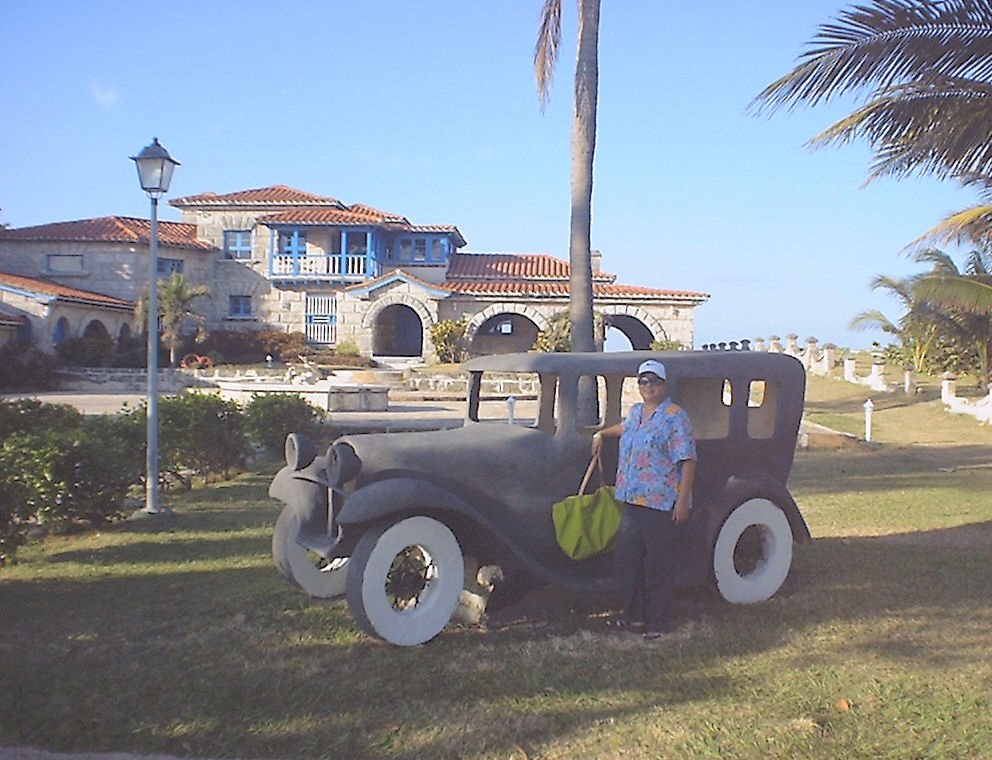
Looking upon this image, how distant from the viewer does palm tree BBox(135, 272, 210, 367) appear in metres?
31.9

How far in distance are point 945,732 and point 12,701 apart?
406 centimetres

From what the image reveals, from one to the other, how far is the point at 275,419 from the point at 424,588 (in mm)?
8430

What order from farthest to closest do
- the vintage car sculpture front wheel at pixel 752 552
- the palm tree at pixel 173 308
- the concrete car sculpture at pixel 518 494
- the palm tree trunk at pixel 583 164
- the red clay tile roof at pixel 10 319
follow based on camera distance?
the palm tree at pixel 173 308 < the red clay tile roof at pixel 10 319 < the palm tree trunk at pixel 583 164 < the vintage car sculpture front wheel at pixel 752 552 < the concrete car sculpture at pixel 518 494

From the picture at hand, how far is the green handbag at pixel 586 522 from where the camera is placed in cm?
552

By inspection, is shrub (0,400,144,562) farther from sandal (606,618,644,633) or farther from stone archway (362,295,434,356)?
stone archway (362,295,434,356)

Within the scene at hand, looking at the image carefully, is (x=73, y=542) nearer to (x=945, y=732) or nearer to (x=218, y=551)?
(x=218, y=551)

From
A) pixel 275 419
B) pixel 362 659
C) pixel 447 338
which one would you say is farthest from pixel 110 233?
pixel 362 659

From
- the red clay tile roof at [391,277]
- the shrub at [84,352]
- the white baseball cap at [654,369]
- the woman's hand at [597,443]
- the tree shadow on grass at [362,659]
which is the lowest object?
the tree shadow on grass at [362,659]

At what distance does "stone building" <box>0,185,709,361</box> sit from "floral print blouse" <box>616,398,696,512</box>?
2750cm

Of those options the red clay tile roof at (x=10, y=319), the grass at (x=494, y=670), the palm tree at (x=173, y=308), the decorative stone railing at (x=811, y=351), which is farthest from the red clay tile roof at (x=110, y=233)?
the grass at (x=494, y=670)

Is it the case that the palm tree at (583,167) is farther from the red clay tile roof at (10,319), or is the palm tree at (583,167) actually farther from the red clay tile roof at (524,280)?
the red clay tile roof at (10,319)

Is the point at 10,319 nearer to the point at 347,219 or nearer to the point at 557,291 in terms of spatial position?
the point at 347,219

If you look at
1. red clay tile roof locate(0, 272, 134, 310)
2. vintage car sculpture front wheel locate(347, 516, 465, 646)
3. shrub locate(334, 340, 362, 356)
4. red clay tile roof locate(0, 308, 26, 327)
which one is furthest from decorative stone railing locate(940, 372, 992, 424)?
red clay tile roof locate(0, 308, 26, 327)

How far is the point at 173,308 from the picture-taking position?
105ft
